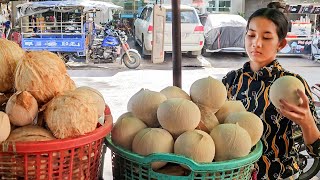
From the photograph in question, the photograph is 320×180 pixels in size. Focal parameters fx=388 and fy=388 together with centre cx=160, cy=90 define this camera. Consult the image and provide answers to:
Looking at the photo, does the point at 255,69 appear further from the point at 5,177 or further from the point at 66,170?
the point at 5,177

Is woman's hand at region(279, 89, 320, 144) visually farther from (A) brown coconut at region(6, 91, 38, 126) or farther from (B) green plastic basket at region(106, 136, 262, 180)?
(A) brown coconut at region(6, 91, 38, 126)

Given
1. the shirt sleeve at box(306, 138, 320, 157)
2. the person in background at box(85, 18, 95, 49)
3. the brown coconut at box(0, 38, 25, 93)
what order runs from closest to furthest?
1. the brown coconut at box(0, 38, 25, 93)
2. the shirt sleeve at box(306, 138, 320, 157)
3. the person in background at box(85, 18, 95, 49)

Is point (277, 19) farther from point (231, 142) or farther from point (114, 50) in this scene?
point (114, 50)

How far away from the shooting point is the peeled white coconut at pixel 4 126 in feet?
2.89

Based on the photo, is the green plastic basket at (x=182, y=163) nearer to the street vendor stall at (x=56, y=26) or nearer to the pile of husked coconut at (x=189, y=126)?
the pile of husked coconut at (x=189, y=126)

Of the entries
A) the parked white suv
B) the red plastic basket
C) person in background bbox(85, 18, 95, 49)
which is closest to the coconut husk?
the red plastic basket

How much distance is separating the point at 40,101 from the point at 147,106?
0.30 meters

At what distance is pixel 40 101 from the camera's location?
102 centimetres

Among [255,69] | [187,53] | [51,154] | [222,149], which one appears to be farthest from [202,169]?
[187,53]

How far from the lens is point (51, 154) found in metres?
0.88

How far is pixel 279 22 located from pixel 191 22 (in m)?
9.10

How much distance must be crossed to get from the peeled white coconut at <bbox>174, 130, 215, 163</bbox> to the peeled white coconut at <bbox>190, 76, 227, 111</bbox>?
0.16 metres

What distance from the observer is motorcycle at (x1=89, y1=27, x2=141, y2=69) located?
943 centimetres

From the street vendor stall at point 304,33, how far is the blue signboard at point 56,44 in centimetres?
564
